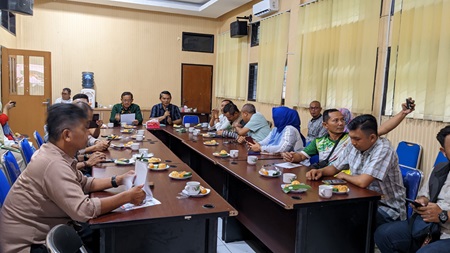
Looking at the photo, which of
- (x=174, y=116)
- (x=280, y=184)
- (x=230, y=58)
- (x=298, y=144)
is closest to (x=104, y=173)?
(x=280, y=184)

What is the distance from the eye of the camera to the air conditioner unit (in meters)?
6.34

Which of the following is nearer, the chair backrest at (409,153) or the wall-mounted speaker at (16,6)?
the chair backrest at (409,153)

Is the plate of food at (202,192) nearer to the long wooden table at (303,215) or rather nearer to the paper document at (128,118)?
the long wooden table at (303,215)

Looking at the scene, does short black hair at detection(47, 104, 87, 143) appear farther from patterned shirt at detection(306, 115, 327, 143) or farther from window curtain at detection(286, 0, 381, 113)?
patterned shirt at detection(306, 115, 327, 143)

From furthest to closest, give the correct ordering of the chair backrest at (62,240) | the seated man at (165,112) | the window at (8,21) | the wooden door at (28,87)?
the wooden door at (28,87) → the window at (8,21) → the seated man at (165,112) → the chair backrest at (62,240)

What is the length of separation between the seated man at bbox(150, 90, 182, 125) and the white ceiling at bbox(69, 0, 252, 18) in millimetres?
2757

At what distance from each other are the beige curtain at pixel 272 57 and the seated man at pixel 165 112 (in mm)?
1773

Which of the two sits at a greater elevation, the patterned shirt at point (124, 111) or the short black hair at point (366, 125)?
the short black hair at point (366, 125)

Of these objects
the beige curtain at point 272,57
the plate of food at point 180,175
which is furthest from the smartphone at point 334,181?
the beige curtain at point 272,57

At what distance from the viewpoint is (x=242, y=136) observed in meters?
4.20

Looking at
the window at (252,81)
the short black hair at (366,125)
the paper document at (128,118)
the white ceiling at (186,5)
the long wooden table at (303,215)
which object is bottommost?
the long wooden table at (303,215)

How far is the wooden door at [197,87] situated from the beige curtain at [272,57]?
249 centimetres

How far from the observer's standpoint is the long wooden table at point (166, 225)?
5.44ft

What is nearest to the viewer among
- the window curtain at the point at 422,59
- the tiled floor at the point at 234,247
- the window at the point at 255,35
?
the tiled floor at the point at 234,247
